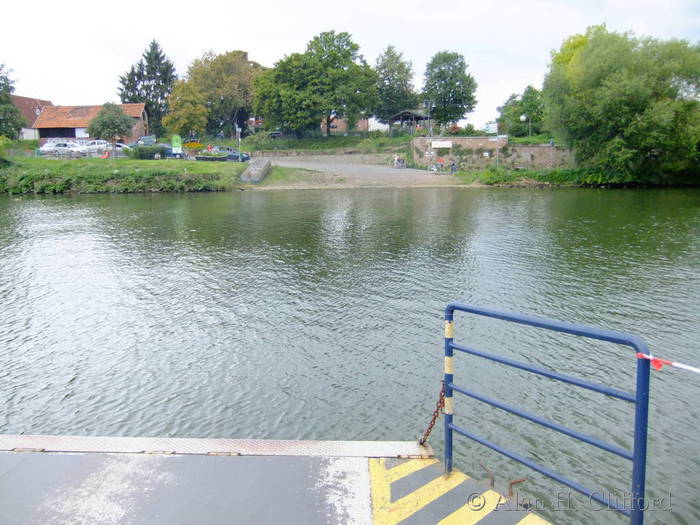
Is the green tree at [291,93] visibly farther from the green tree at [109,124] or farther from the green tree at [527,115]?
the green tree at [527,115]

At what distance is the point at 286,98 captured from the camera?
59.7 m

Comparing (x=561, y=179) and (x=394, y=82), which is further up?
(x=394, y=82)

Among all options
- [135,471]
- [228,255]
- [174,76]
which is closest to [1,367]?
[135,471]

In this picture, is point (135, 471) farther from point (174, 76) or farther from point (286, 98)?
point (174, 76)

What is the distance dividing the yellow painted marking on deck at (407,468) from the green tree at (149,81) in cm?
8465

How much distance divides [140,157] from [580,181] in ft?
133

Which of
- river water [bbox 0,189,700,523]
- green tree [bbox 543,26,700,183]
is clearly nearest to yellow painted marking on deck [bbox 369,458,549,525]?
river water [bbox 0,189,700,523]

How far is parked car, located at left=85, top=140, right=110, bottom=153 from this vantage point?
53075 mm

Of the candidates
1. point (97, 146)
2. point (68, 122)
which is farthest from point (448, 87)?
point (68, 122)

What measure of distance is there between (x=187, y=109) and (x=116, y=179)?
2099 centimetres

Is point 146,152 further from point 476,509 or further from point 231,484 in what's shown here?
point 476,509

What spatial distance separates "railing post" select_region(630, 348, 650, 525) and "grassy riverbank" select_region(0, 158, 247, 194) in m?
41.1

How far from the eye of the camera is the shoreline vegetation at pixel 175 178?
42.4m

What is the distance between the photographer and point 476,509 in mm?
4320
